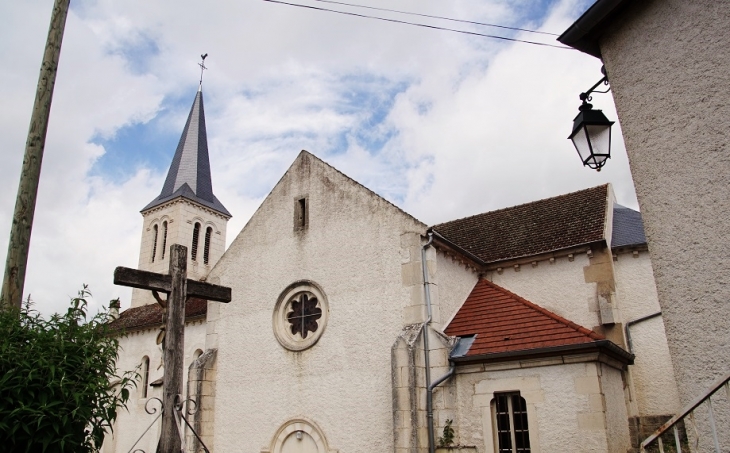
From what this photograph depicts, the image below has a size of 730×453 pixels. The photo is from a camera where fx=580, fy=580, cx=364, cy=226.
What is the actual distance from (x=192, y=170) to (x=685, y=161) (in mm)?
35386

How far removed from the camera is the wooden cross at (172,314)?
6406 millimetres

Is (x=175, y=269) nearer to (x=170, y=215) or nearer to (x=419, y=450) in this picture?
(x=419, y=450)

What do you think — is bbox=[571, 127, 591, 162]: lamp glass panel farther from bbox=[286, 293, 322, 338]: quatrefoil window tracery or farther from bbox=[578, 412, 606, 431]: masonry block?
bbox=[286, 293, 322, 338]: quatrefoil window tracery

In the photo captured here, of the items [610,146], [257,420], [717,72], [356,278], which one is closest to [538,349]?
[356,278]

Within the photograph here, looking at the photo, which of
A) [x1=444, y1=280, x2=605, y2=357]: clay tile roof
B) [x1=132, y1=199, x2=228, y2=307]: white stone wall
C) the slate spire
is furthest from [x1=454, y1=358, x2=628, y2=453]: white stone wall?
the slate spire

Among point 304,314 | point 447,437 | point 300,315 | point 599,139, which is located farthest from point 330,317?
point 599,139

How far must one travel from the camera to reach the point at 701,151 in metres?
5.26

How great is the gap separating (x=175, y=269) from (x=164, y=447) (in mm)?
2188

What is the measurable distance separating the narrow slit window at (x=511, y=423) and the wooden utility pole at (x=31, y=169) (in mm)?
7868

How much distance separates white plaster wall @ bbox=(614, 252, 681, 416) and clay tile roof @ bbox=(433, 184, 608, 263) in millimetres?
1241

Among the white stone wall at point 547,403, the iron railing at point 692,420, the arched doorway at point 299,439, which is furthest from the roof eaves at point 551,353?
the iron railing at point 692,420

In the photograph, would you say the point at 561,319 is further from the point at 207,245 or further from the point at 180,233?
the point at 207,245

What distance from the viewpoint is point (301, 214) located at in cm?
1419

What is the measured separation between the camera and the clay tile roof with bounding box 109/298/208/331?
787 inches
